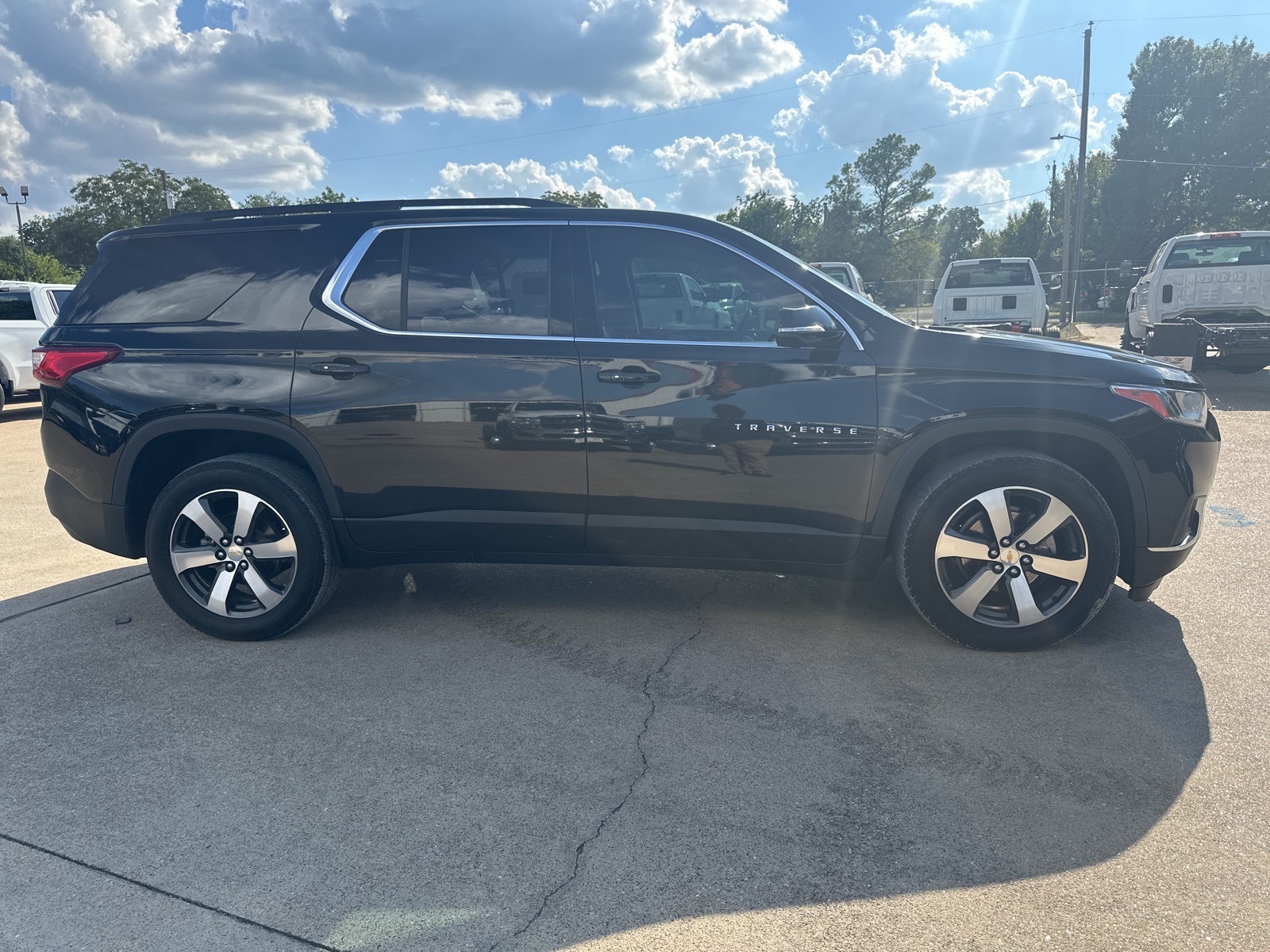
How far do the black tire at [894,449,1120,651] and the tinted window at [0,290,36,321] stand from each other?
41.6 feet

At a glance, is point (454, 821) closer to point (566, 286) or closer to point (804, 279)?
point (566, 286)

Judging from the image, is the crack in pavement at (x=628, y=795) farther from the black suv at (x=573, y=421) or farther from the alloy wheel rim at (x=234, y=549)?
the alloy wheel rim at (x=234, y=549)

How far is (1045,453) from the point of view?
3.74 m

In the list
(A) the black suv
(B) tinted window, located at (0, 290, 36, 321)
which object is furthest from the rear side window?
(B) tinted window, located at (0, 290, 36, 321)

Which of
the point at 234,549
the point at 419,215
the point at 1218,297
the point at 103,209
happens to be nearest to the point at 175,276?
the point at 419,215

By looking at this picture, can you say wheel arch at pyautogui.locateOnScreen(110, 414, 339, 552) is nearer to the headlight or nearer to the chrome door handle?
the chrome door handle

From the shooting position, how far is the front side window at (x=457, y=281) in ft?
12.6

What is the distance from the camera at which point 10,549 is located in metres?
5.63

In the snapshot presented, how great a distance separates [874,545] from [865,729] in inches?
34.9

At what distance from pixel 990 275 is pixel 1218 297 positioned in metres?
4.13

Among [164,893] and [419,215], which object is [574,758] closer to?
[164,893]

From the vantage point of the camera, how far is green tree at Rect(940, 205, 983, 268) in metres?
Result: 102

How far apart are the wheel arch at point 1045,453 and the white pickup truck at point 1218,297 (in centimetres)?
885

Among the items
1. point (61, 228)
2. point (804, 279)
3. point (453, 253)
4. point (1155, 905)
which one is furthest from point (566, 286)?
point (61, 228)
